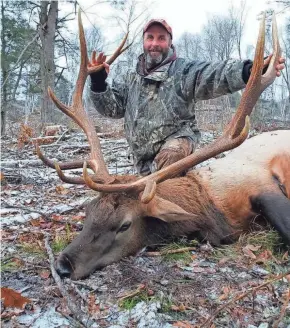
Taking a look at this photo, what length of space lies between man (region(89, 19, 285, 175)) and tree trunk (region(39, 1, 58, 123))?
7.14m

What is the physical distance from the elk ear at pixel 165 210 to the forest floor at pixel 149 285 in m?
0.24

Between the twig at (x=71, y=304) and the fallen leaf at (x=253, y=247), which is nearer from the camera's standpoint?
the twig at (x=71, y=304)

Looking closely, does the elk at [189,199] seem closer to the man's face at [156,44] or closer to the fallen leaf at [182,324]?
the fallen leaf at [182,324]

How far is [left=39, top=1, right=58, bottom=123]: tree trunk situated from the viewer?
12.2m

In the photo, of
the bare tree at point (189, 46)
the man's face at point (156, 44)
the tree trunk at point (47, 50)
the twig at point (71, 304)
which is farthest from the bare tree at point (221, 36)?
the twig at point (71, 304)

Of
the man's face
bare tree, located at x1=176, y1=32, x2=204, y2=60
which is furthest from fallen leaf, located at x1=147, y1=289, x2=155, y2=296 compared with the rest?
bare tree, located at x1=176, y1=32, x2=204, y2=60

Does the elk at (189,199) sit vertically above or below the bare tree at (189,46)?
below

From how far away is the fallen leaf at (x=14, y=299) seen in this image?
99.7 inches

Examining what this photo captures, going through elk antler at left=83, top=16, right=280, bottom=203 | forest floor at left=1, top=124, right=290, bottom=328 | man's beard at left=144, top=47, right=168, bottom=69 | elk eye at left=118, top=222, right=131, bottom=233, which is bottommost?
forest floor at left=1, top=124, right=290, bottom=328

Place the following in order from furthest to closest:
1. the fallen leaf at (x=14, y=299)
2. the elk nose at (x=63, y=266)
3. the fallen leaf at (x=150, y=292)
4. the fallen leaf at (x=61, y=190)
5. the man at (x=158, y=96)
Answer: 1. the fallen leaf at (x=61, y=190)
2. the man at (x=158, y=96)
3. the elk nose at (x=63, y=266)
4. the fallen leaf at (x=150, y=292)
5. the fallen leaf at (x=14, y=299)

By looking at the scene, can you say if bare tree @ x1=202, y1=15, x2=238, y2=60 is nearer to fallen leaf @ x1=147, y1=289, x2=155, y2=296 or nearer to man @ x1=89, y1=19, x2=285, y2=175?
man @ x1=89, y1=19, x2=285, y2=175

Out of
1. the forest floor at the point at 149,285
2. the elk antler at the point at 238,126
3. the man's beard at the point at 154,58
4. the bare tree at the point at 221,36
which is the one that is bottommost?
the forest floor at the point at 149,285

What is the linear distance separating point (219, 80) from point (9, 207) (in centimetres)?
251

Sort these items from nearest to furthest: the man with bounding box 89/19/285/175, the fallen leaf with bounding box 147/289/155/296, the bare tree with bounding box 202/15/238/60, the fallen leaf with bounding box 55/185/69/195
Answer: the fallen leaf with bounding box 147/289/155/296 → the man with bounding box 89/19/285/175 → the fallen leaf with bounding box 55/185/69/195 → the bare tree with bounding box 202/15/238/60
